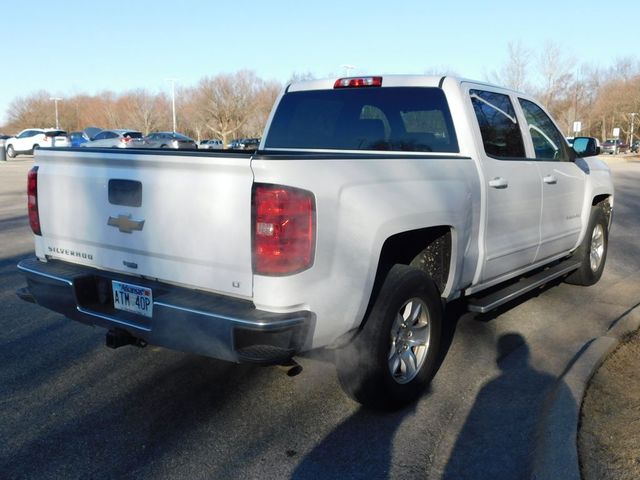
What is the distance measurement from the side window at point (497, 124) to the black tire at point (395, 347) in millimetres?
1321

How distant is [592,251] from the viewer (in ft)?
22.2

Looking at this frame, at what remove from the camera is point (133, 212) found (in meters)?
3.49

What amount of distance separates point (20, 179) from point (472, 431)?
22.6 meters

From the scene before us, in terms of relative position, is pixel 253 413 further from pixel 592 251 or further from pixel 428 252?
pixel 592 251

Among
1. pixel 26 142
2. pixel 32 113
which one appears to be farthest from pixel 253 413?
pixel 32 113

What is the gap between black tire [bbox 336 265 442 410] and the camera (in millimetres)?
3579

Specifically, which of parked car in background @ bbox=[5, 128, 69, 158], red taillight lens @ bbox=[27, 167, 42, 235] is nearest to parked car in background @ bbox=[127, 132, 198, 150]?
parked car in background @ bbox=[5, 128, 69, 158]

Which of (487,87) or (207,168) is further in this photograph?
(487,87)

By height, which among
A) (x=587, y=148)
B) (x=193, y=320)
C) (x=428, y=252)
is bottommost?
(x=193, y=320)

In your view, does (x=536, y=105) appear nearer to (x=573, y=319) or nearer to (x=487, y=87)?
(x=487, y=87)

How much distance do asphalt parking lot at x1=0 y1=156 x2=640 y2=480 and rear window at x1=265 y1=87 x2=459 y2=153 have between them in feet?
5.48

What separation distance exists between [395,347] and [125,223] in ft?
5.71

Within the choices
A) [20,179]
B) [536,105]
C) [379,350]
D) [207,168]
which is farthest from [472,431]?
[20,179]

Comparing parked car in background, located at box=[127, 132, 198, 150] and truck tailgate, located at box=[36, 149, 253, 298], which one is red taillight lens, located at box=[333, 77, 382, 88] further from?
parked car in background, located at box=[127, 132, 198, 150]
